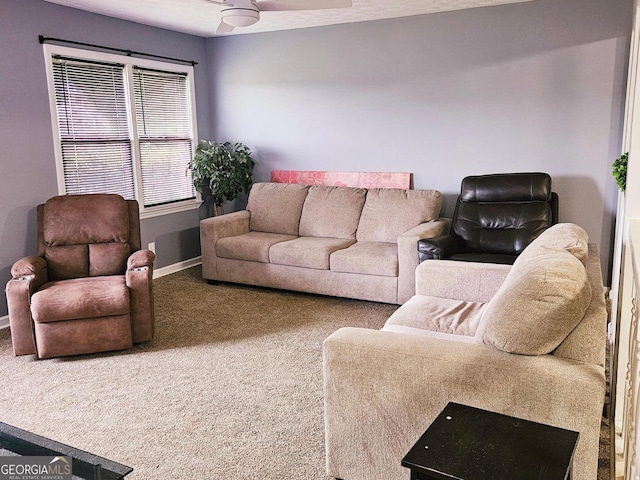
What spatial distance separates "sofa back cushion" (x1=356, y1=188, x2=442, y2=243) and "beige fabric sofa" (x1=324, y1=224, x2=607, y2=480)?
2.61 m

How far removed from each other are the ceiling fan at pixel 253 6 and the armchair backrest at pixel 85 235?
1.71m

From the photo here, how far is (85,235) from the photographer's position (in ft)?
13.6

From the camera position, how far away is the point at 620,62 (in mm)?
4344

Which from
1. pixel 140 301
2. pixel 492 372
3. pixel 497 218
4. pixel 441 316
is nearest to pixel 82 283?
pixel 140 301

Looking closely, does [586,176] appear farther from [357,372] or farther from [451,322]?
[357,372]

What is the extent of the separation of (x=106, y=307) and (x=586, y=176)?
3.81 m

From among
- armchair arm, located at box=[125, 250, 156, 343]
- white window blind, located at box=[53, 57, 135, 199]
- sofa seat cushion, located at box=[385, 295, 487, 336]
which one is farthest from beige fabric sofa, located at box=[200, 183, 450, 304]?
armchair arm, located at box=[125, 250, 156, 343]

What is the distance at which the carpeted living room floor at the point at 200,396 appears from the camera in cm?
248

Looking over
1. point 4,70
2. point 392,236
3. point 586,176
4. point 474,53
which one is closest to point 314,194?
point 392,236

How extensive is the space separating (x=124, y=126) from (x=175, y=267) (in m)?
1.50

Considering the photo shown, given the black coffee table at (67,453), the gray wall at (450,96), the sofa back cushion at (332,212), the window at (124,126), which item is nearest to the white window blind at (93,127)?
the window at (124,126)

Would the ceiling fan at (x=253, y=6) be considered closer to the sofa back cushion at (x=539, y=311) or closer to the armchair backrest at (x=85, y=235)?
the armchair backrest at (x=85, y=235)

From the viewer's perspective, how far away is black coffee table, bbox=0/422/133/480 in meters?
1.71

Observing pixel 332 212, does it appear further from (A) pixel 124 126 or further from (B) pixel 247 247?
(A) pixel 124 126
